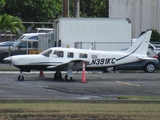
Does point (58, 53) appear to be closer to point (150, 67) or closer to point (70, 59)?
point (70, 59)

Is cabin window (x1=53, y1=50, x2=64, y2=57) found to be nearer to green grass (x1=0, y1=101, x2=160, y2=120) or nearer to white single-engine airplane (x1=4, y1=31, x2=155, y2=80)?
white single-engine airplane (x1=4, y1=31, x2=155, y2=80)

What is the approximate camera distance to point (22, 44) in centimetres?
4172

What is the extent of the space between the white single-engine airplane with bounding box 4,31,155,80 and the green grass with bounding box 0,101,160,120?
36.1 feet

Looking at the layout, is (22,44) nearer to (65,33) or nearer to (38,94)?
(65,33)

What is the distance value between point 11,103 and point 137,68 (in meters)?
18.6

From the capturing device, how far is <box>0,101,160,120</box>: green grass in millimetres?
13852

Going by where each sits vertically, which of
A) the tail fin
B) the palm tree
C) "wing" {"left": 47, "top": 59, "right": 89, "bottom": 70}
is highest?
the palm tree

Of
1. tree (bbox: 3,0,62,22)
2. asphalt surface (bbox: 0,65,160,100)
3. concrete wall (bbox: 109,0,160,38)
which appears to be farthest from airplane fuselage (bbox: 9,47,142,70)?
tree (bbox: 3,0,62,22)

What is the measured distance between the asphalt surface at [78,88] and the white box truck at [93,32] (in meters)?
7.53

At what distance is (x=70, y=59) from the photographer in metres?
29.0

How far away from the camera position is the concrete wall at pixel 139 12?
57.1 meters

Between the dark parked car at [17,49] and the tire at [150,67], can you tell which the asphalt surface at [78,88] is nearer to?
the tire at [150,67]

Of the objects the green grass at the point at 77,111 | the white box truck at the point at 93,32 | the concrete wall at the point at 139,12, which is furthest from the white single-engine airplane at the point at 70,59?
the concrete wall at the point at 139,12

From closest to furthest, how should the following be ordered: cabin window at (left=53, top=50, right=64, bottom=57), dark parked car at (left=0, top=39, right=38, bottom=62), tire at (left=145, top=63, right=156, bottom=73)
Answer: cabin window at (left=53, top=50, right=64, bottom=57), tire at (left=145, top=63, right=156, bottom=73), dark parked car at (left=0, top=39, right=38, bottom=62)
